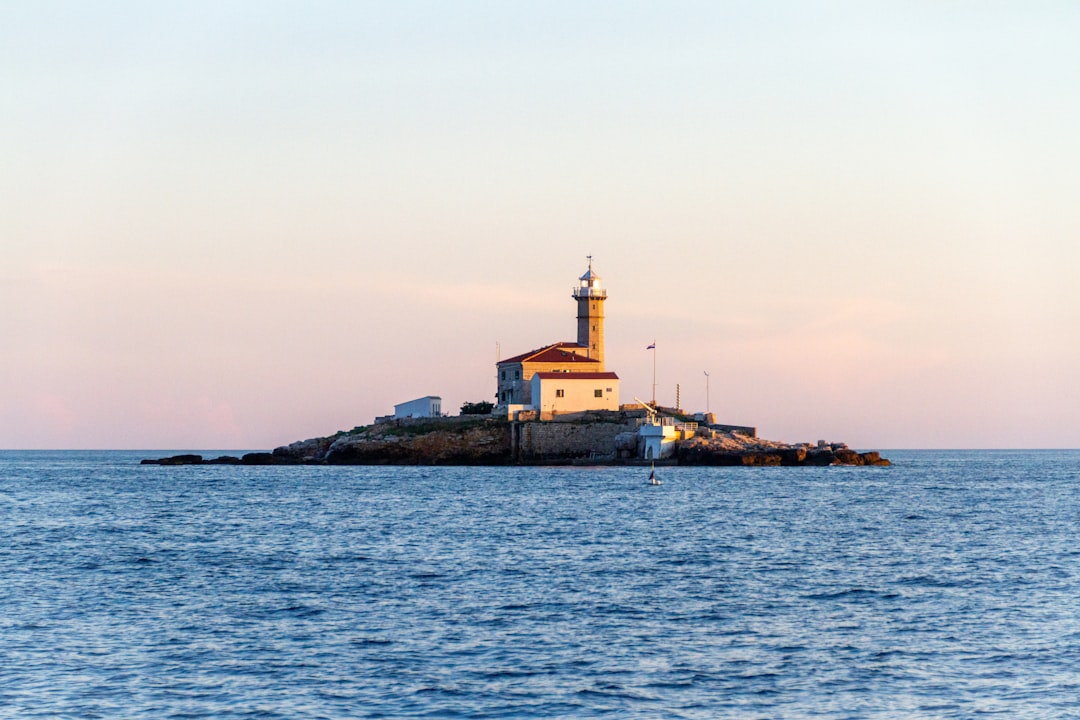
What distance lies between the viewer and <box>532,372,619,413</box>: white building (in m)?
99.4

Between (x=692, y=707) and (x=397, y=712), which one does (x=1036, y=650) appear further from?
(x=397, y=712)

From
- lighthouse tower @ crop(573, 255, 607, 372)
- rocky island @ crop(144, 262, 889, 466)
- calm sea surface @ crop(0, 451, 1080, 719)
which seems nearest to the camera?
calm sea surface @ crop(0, 451, 1080, 719)

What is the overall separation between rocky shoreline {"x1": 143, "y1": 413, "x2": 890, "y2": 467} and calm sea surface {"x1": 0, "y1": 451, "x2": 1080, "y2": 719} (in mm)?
43302

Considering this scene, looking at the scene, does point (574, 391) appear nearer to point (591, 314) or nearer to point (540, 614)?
point (591, 314)

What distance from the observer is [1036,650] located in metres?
21.9

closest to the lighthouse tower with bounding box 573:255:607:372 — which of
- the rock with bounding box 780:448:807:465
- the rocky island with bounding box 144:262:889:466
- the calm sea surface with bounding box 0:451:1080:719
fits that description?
the rocky island with bounding box 144:262:889:466

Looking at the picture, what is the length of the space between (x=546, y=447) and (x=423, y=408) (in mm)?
14573

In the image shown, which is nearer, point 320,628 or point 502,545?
point 320,628

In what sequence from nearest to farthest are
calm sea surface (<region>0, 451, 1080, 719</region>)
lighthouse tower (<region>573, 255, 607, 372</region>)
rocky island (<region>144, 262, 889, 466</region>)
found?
calm sea surface (<region>0, 451, 1080, 719</region>)
rocky island (<region>144, 262, 889, 466</region>)
lighthouse tower (<region>573, 255, 607, 372</region>)

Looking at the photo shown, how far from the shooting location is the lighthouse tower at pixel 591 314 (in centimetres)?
10856

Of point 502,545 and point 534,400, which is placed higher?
point 534,400

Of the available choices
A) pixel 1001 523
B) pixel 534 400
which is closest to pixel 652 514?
pixel 1001 523

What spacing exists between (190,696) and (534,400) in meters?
81.7

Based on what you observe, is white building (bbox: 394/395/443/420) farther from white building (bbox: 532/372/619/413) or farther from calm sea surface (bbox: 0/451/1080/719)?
calm sea surface (bbox: 0/451/1080/719)
